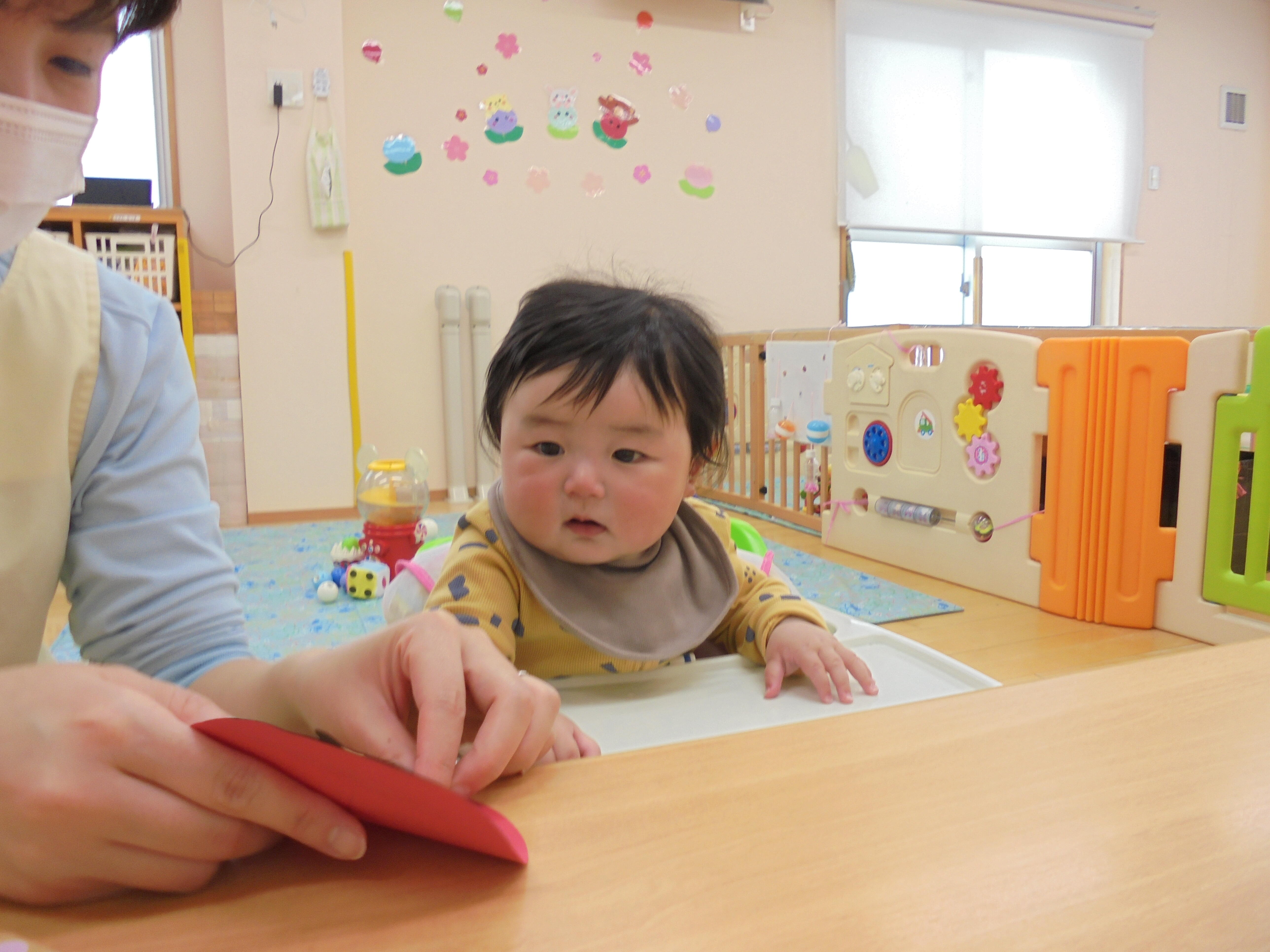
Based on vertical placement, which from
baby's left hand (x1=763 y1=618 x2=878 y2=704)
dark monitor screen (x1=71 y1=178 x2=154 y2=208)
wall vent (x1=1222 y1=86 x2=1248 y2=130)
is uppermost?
wall vent (x1=1222 y1=86 x2=1248 y2=130)

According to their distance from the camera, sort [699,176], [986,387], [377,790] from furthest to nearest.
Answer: [699,176], [986,387], [377,790]

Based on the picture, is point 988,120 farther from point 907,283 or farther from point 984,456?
point 984,456

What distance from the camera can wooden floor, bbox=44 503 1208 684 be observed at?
1529 millimetres

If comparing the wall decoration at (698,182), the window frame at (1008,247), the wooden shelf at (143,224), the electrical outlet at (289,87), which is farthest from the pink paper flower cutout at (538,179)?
the window frame at (1008,247)

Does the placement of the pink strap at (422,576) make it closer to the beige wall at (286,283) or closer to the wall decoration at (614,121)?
the beige wall at (286,283)

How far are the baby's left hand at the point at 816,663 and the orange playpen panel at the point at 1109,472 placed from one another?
1075mm

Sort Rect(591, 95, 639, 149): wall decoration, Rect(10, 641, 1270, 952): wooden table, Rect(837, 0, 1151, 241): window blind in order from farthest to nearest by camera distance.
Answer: Rect(837, 0, 1151, 241): window blind → Rect(591, 95, 639, 149): wall decoration → Rect(10, 641, 1270, 952): wooden table

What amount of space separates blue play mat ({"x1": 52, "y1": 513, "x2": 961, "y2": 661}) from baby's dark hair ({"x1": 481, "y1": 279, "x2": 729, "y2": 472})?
79 centimetres

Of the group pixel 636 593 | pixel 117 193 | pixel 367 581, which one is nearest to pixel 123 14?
pixel 636 593

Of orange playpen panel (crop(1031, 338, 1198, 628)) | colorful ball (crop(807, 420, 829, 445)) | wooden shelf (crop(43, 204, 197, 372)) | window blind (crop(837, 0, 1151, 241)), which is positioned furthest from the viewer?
window blind (crop(837, 0, 1151, 241))

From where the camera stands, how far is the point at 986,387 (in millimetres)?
1972

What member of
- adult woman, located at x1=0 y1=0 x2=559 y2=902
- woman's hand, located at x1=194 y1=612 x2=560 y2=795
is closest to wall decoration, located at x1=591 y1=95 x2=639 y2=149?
adult woman, located at x1=0 y1=0 x2=559 y2=902

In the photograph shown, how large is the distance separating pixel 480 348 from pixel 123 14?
2875 millimetres

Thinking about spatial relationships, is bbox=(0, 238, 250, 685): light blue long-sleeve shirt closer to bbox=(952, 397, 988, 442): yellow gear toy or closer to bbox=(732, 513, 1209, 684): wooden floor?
bbox=(732, 513, 1209, 684): wooden floor
